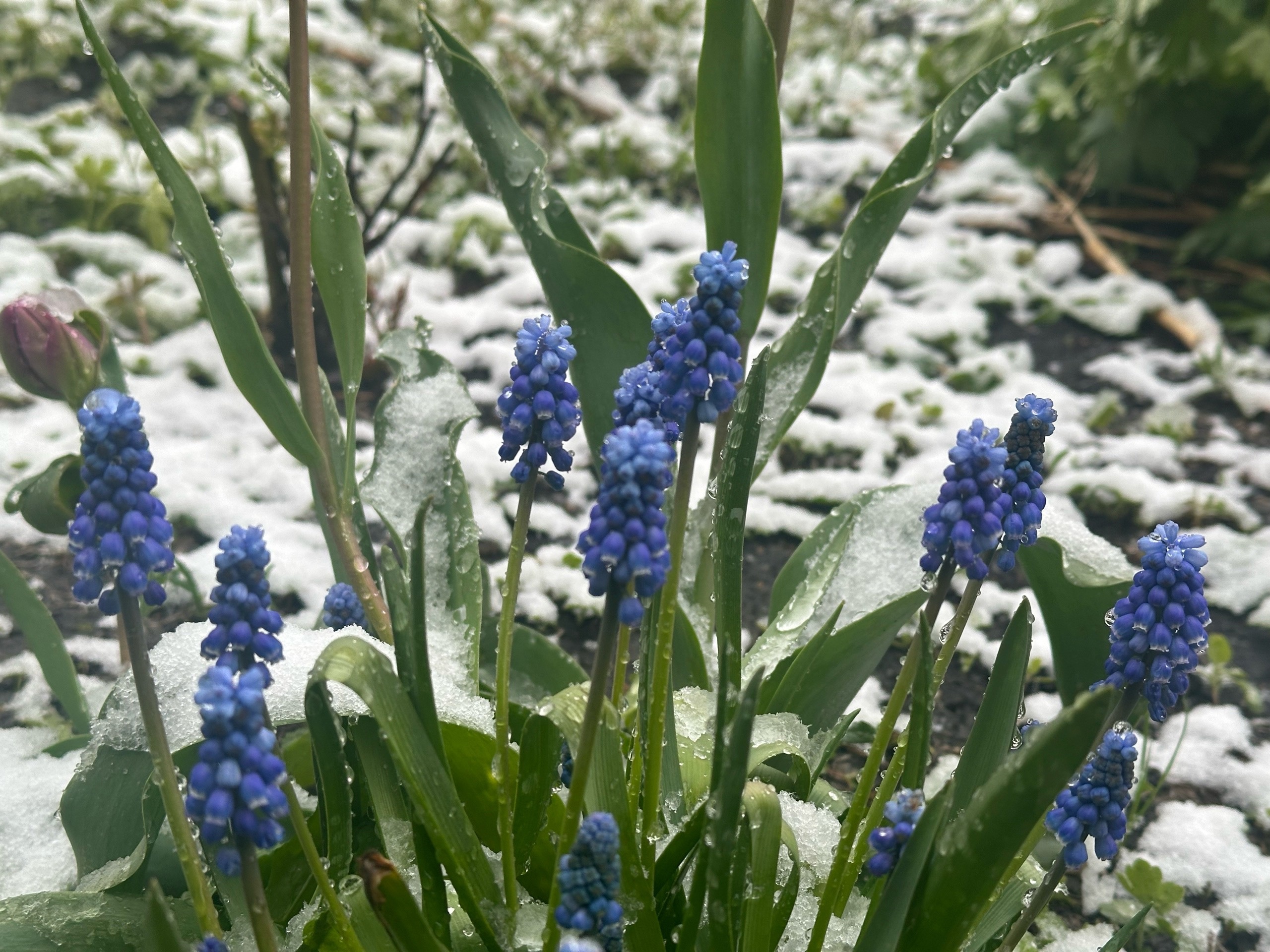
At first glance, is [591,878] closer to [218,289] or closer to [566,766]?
[566,766]

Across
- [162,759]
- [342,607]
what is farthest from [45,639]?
[162,759]

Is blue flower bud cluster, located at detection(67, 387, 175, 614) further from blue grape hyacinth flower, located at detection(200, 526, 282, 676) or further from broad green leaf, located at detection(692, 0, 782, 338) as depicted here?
broad green leaf, located at detection(692, 0, 782, 338)

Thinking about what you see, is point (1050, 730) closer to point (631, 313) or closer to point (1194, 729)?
point (631, 313)

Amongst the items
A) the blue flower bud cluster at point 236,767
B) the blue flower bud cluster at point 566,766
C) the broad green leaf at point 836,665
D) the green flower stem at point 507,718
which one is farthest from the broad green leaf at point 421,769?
the broad green leaf at point 836,665

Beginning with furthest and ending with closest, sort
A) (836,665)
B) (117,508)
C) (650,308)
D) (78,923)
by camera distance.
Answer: (650,308) → (836,665) → (78,923) → (117,508)

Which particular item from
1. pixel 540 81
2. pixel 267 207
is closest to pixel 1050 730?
pixel 267 207

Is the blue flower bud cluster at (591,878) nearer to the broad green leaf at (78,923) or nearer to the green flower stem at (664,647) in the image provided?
the green flower stem at (664,647)

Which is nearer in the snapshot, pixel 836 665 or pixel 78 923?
pixel 78 923
